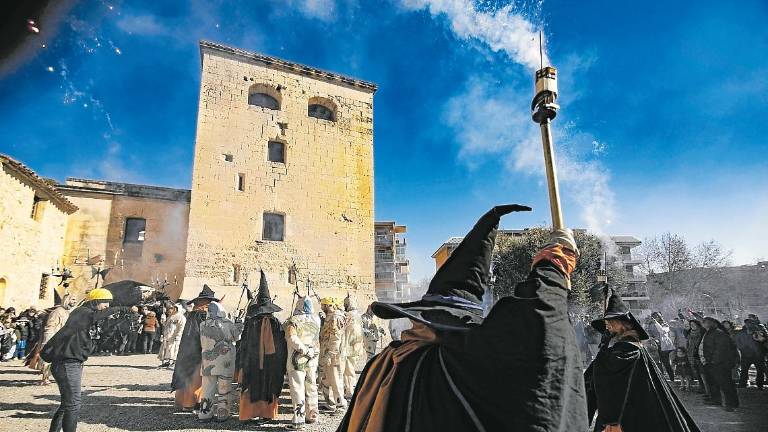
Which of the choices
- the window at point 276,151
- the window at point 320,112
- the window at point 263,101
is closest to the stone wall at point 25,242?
the window at point 276,151

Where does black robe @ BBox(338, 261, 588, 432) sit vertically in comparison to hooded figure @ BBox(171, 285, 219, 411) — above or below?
above

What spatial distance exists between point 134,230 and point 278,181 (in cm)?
775

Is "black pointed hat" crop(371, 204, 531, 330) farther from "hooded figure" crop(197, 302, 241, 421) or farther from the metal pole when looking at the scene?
"hooded figure" crop(197, 302, 241, 421)

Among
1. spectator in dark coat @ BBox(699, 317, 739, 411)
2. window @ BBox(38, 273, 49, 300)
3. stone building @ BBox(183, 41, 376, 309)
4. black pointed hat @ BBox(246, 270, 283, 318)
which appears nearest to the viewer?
black pointed hat @ BBox(246, 270, 283, 318)

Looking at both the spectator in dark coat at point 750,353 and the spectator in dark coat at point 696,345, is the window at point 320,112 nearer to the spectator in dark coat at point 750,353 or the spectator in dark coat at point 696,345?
the spectator in dark coat at point 696,345

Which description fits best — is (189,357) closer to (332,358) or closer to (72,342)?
(72,342)

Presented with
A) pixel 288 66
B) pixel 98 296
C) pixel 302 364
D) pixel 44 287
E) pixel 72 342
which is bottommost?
pixel 302 364

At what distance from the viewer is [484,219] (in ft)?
6.95

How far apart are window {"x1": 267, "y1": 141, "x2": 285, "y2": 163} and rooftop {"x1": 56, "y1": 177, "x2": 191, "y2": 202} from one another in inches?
207

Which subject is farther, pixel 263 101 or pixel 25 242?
pixel 263 101

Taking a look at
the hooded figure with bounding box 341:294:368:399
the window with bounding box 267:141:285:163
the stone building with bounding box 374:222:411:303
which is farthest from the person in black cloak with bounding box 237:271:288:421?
the stone building with bounding box 374:222:411:303

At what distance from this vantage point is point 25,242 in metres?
16.9

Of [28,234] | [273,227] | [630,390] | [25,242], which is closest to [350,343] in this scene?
[630,390]

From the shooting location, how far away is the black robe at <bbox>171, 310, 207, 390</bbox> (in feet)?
24.4
